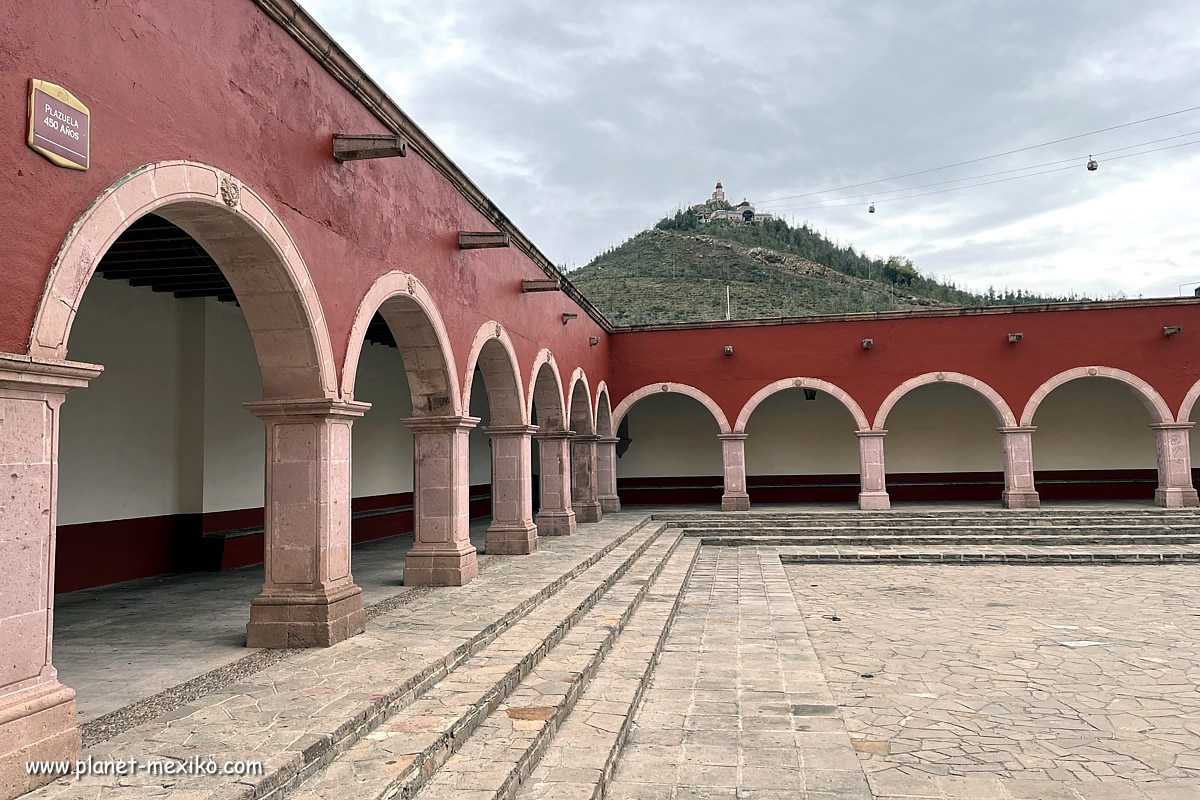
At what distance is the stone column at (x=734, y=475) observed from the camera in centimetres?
1673

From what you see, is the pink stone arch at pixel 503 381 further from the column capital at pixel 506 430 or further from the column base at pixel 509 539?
the column base at pixel 509 539

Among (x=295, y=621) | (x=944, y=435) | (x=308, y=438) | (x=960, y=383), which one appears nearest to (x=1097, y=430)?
(x=944, y=435)

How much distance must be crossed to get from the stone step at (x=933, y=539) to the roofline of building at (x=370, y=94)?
24.0 feet

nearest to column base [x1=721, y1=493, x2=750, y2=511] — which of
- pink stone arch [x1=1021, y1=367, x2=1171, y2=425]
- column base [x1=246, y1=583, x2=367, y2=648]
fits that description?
pink stone arch [x1=1021, y1=367, x2=1171, y2=425]

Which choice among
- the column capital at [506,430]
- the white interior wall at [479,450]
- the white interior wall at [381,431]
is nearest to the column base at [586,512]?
the white interior wall at [381,431]

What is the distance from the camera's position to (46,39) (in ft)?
11.3

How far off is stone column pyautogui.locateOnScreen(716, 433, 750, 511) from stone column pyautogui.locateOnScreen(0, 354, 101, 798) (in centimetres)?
1429

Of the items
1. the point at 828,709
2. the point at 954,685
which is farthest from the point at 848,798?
the point at 954,685

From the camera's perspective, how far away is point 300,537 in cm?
564

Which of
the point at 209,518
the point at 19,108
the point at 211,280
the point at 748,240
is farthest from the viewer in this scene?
the point at 748,240

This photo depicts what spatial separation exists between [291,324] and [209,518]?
4993 mm

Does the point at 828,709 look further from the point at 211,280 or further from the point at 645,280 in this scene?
the point at 645,280

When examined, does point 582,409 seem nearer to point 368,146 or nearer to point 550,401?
point 550,401

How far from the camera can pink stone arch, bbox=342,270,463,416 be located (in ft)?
23.5
